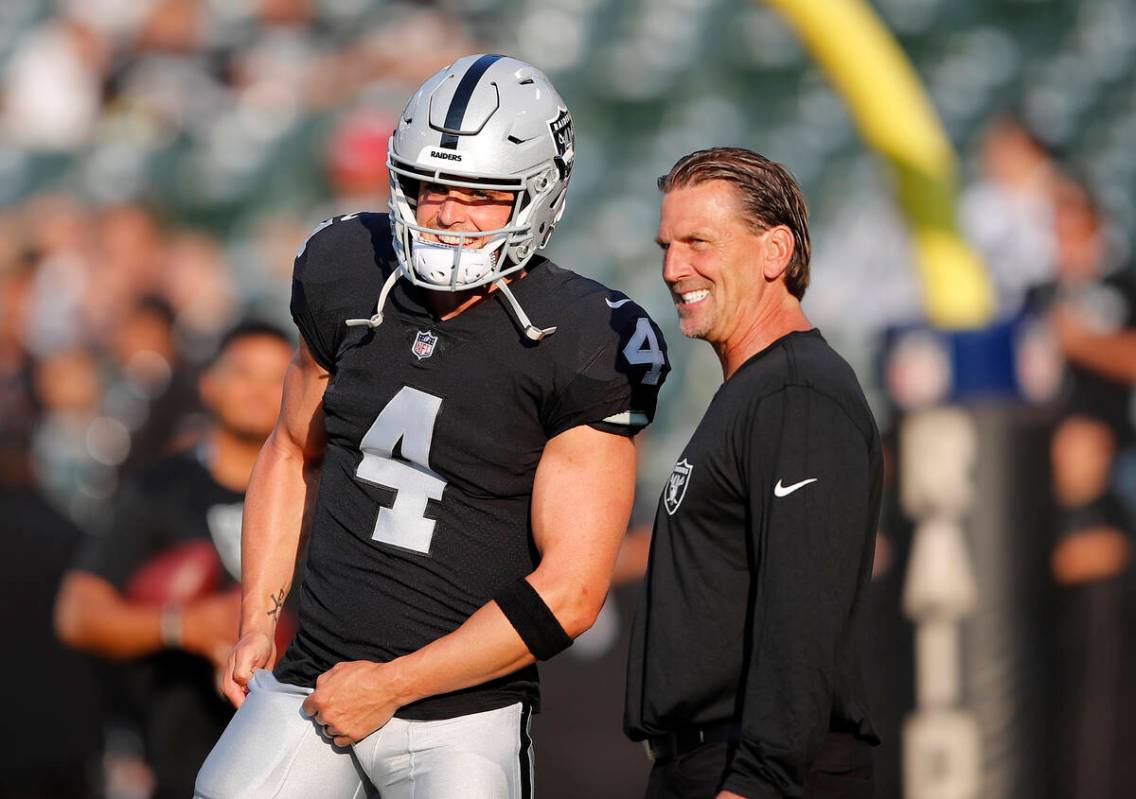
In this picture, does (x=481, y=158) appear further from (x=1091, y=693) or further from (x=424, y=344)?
(x=1091, y=693)

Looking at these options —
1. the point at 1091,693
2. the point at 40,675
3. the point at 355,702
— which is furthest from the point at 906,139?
the point at 40,675

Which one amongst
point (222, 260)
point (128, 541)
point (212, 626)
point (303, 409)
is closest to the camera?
point (303, 409)

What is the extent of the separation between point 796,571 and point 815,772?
30 cm

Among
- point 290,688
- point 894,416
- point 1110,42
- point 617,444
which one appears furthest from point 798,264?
point 1110,42

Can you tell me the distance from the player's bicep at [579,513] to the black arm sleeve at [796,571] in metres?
0.29

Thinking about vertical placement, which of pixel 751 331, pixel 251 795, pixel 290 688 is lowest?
pixel 251 795

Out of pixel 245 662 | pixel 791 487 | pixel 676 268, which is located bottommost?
pixel 245 662

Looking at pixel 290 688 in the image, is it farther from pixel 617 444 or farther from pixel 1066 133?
pixel 1066 133

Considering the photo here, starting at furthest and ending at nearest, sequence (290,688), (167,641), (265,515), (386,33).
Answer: (386,33)
(167,641)
(265,515)
(290,688)

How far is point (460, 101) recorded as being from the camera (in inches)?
94.8

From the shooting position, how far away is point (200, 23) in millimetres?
9133

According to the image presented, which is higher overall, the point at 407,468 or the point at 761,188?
the point at 761,188

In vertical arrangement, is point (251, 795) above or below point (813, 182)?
below

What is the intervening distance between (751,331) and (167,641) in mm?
1961
